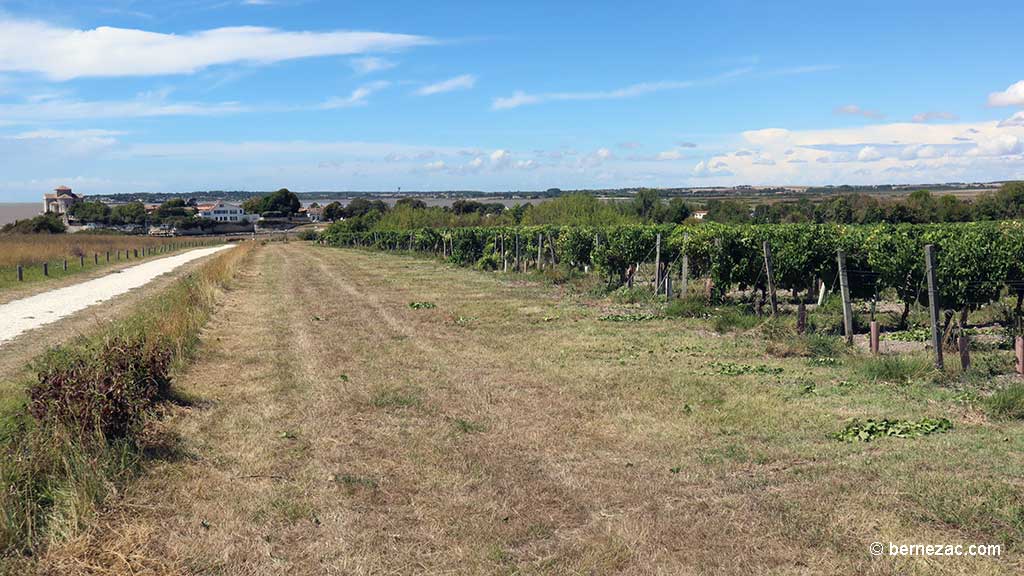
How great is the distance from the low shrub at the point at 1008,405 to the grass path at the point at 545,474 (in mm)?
181

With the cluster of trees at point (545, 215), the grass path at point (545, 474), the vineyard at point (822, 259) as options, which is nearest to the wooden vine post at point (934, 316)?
the vineyard at point (822, 259)

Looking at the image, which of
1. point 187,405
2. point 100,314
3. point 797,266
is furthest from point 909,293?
point 100,314

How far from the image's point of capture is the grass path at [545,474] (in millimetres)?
4934

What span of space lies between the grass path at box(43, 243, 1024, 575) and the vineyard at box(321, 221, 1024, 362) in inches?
175

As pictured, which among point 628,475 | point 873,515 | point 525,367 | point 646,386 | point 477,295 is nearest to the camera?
point 873,515

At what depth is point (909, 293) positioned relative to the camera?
14.5 metres

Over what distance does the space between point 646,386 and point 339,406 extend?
12.3 feet

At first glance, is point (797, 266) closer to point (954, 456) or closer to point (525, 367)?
point (525, 367)

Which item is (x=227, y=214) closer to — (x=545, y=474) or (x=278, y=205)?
(x=278, y=205)

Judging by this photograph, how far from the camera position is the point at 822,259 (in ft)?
55.0

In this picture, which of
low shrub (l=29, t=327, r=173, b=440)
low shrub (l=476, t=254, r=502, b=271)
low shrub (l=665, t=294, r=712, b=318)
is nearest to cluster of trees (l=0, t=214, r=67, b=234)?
low shrub (l=476, t=254, r=502, b=271)

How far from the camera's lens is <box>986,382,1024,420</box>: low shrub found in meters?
7.86

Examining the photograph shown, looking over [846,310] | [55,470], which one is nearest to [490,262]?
[846,310]

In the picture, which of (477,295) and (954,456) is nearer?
(954,456)
